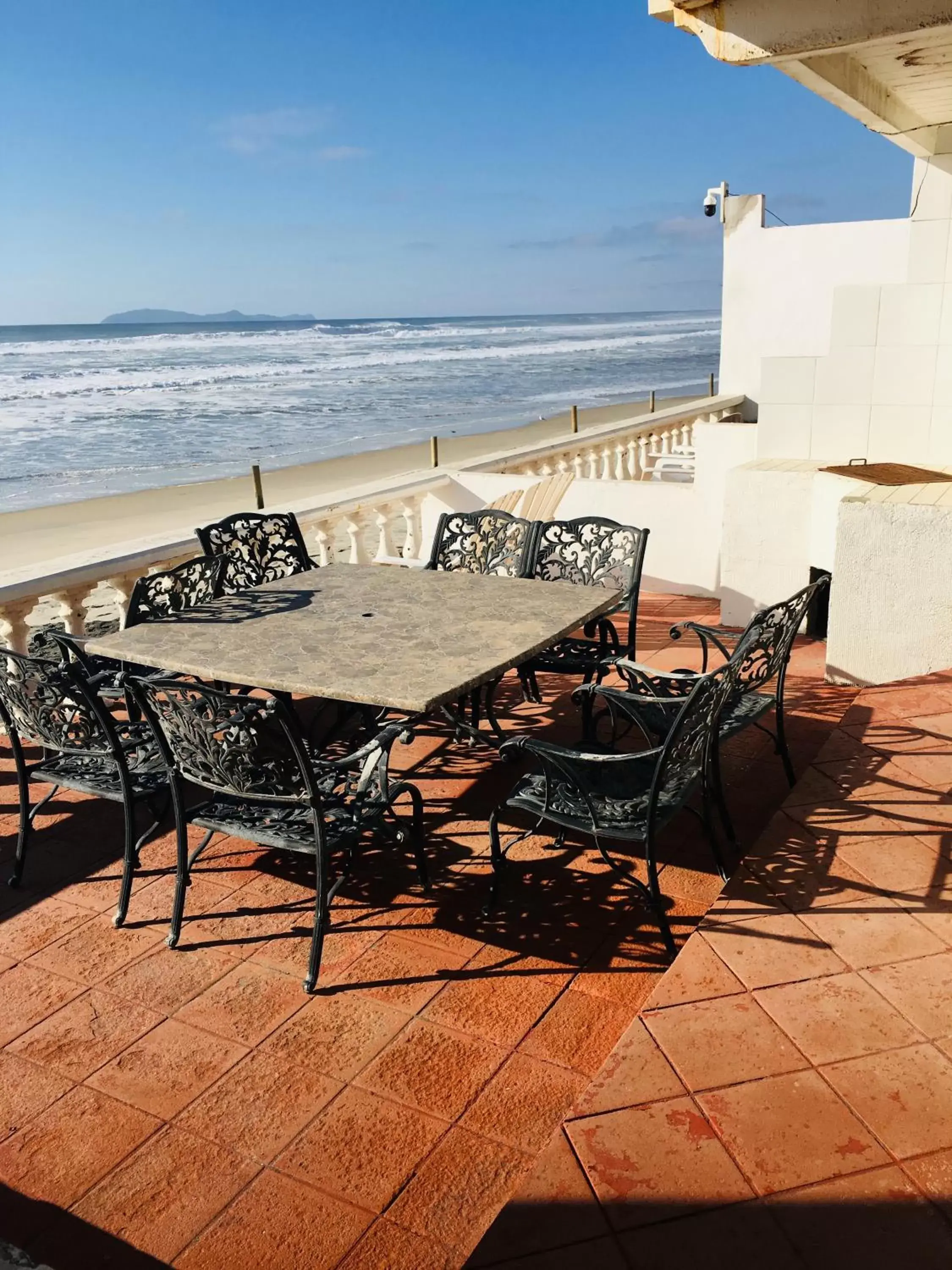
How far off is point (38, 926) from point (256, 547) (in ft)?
7.29

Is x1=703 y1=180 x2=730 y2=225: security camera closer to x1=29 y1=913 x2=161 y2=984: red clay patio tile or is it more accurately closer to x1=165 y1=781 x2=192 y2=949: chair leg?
x1=165 y1=781 x2=192 y2=949: chair leg

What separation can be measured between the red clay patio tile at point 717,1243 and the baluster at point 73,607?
11.9 feet

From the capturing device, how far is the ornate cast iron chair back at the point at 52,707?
290cm

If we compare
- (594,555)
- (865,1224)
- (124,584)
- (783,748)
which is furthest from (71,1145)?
(594,555)

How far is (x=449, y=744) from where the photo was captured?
426 cm

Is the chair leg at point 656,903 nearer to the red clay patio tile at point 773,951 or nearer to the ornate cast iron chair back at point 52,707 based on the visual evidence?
the red clay patio tile at point 773,951

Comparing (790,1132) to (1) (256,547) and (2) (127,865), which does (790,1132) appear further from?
(1) (256,547)

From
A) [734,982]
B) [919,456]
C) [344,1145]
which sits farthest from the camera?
[919,456]

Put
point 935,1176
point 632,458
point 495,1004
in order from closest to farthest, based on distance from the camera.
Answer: point 935,1176 < point 495,1004 < point 632,458

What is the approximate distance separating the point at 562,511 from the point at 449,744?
120 inches

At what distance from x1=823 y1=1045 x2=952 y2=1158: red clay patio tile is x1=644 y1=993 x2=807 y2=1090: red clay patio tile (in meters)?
0.11

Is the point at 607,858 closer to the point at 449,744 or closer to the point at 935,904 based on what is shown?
the point at 935,904

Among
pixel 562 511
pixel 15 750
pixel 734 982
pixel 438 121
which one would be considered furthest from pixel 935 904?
pixel 438 121

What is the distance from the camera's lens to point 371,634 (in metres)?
3.42
